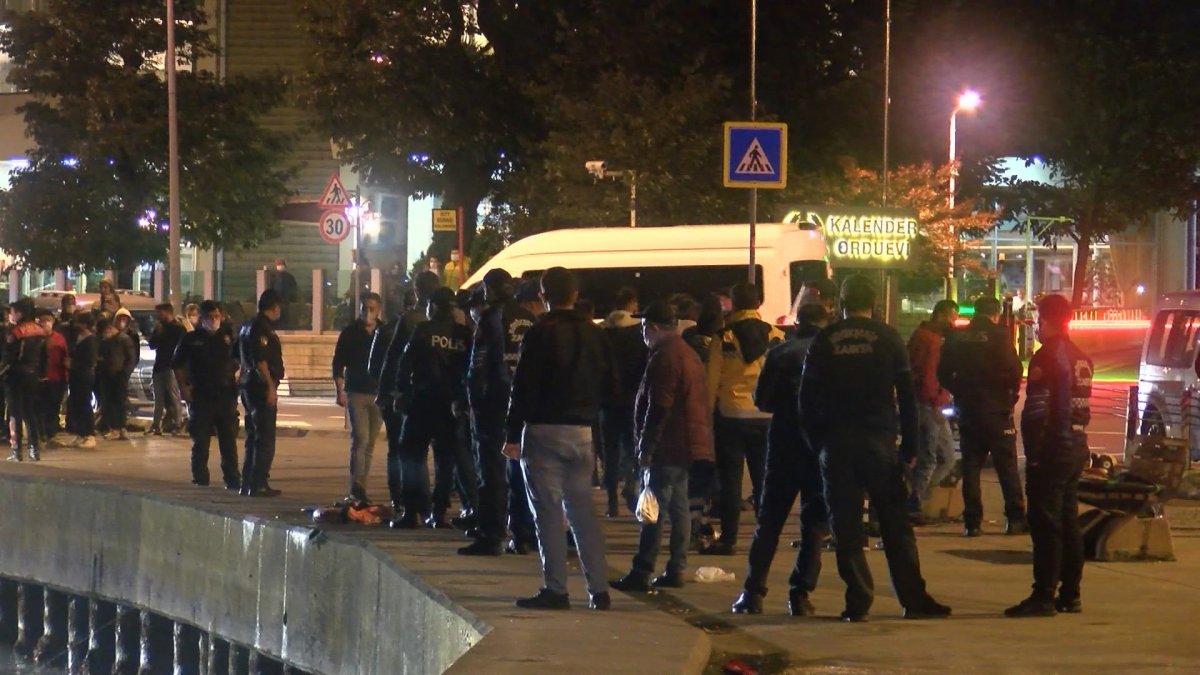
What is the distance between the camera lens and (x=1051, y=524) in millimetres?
9656

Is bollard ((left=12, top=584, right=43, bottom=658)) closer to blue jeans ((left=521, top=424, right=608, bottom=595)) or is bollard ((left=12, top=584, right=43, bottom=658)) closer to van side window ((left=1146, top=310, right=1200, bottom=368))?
blue jeans ((left=521, top=424, right=608, bottom=595))

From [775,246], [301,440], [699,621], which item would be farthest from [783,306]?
[699,621]

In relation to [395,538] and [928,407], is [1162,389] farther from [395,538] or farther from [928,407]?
[395,538]

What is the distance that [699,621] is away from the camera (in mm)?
9438

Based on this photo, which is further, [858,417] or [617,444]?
[617,444]

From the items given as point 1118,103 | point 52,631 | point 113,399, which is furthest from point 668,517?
point 1118,103

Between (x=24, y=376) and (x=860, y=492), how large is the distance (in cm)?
1271

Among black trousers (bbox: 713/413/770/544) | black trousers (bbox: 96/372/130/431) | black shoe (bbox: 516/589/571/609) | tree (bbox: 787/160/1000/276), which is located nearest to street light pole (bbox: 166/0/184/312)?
black trousers (bbox: 96/372/130/431)

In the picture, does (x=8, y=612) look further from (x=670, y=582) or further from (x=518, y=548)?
(x=670, y=582)

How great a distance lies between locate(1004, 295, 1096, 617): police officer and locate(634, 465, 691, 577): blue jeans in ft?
6.02

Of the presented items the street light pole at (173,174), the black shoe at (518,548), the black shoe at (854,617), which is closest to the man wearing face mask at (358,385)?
the black shoe at (518,548)

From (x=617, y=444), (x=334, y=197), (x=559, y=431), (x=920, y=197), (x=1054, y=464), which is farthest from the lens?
(x=920, y=197)

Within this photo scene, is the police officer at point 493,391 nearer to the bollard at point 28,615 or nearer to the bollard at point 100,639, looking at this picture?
the bollard at point 100,639

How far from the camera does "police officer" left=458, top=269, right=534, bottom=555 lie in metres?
11.1
